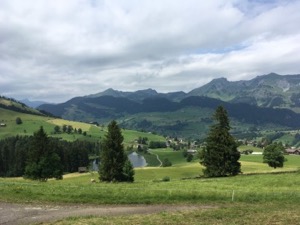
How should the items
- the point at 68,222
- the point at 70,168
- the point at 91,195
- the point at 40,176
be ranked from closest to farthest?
the point at 68,222 < the point at 91,195 < the point at 40,176 < the point at 70,168

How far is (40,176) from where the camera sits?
283 ft

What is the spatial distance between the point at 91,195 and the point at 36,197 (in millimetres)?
3971

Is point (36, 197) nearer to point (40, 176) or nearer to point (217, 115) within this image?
point (217, 115)

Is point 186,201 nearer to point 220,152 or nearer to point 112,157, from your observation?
point 220,152

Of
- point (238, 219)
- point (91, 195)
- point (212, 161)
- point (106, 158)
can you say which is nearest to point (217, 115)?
point (212, 161)

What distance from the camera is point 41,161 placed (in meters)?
86.9

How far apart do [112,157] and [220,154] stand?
20.1 metres

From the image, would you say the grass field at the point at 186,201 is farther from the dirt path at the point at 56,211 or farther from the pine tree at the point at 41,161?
the pine tree at the point at 41,161

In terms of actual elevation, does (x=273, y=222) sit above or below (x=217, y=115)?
below

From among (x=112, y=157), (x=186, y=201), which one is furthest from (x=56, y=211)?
(x=112, y=157)

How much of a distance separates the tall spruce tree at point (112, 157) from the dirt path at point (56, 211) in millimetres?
47963

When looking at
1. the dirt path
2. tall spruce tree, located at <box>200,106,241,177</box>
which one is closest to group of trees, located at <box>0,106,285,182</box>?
tall spruce tree, located at <box>200,106,241,177</box>

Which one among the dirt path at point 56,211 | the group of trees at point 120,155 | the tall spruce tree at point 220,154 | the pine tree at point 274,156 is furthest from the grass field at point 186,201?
the pine tree at point 274,156

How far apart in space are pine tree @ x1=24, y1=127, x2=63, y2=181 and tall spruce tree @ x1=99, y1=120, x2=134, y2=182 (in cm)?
1776
